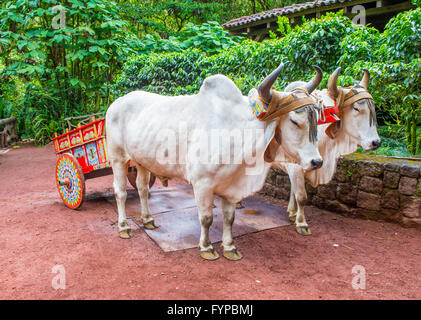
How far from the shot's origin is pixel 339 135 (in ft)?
12.8

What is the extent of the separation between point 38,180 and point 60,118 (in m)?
5.67

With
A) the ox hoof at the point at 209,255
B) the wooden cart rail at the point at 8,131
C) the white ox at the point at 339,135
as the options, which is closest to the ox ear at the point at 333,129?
the white ox at the point at 339,135

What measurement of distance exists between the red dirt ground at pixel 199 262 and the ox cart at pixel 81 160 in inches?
11.6

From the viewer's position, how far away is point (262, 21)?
9.15 meters

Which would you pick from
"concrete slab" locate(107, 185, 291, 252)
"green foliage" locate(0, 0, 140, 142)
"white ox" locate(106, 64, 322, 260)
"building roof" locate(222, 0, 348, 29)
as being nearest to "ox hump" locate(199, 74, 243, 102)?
"white ox" locate(106, 64, 322, 260)

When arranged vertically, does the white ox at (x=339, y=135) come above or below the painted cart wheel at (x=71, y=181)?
above

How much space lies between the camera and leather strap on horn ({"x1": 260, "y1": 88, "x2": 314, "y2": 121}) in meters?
2.76

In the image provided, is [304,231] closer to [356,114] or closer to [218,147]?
[356,114]

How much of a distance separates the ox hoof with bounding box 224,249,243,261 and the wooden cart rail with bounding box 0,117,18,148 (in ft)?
36.3

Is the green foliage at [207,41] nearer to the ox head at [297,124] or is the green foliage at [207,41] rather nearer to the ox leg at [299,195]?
the ox leg at [299,195]

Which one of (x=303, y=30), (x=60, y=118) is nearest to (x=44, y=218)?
(x=303, y=30)

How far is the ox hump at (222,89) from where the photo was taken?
10.3ft

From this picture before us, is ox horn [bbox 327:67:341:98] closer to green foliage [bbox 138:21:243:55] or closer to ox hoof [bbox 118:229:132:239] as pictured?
ox hoof [bbox 118:229:132:239]

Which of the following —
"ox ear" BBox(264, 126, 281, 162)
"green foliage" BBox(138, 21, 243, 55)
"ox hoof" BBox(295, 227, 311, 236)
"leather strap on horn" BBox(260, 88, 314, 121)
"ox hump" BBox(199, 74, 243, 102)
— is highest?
"green foliage" BBox(138, 21, 243, 55)
